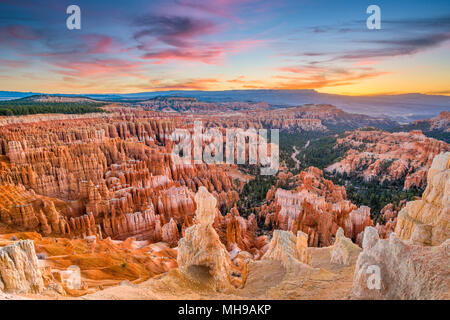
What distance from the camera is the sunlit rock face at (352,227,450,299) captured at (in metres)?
4.71

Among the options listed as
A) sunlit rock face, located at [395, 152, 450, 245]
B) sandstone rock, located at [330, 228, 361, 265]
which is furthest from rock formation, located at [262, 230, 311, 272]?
sunlit rock face, located at [395, 152, 450, 245]

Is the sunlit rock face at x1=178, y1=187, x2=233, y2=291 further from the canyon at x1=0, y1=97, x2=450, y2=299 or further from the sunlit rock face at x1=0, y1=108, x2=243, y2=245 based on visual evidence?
the sunlit rock face at x1=0, y1=108, x2=243, y2=245

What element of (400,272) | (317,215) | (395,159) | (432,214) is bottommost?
(317,215)

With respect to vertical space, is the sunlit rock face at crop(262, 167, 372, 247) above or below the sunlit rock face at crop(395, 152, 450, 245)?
below

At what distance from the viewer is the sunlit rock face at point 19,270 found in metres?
5.32

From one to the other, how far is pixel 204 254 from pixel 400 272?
542 centimetres

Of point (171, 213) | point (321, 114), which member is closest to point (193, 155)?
point (171, 213)

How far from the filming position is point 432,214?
329 inches

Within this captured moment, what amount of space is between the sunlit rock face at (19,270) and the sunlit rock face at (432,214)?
36.5 feet

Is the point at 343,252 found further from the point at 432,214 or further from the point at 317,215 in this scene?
the point at 317,215

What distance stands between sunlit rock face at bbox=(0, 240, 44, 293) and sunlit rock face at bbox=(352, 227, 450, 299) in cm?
764

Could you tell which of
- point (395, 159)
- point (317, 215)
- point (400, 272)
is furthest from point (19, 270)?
point (395, 159)

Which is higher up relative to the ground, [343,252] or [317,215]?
[343,252]

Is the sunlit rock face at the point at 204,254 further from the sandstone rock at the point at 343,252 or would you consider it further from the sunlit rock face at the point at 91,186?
the sunlit rock face at the point at 91,186
